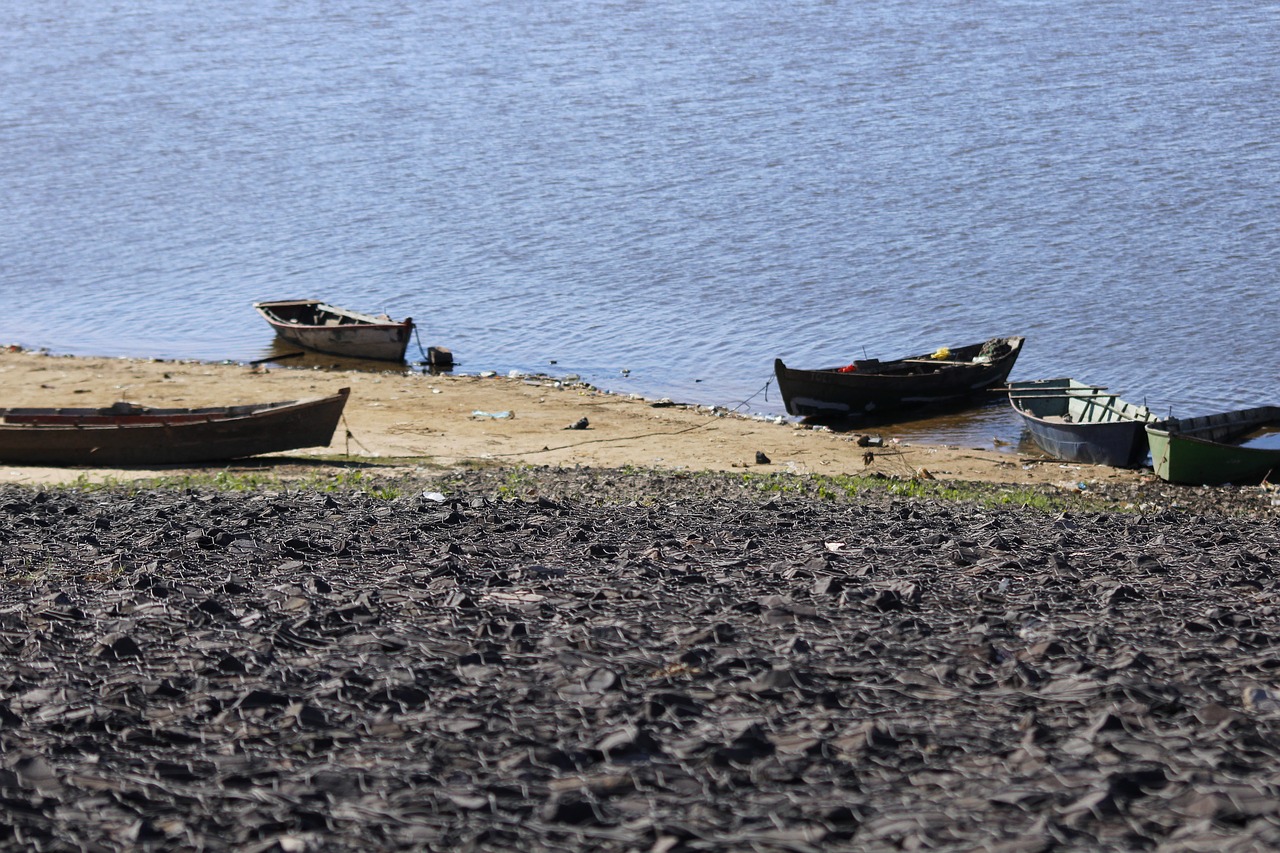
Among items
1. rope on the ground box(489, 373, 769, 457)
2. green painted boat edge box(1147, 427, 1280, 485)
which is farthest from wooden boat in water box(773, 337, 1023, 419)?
green painted boat edge box(1147, 427, 1280, 485)

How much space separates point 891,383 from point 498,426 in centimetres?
694

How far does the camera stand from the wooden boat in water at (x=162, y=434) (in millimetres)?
16859

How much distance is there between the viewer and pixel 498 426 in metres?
20.8

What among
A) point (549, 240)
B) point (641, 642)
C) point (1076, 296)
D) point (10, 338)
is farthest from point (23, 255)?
point (641, 642)

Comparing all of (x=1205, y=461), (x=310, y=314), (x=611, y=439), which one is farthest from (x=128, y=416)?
(x=1205, y=461)

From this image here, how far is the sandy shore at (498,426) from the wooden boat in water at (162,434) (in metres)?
0.30

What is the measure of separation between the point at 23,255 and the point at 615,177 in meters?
19.1

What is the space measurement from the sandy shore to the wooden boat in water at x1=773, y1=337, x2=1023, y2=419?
0.73 meters

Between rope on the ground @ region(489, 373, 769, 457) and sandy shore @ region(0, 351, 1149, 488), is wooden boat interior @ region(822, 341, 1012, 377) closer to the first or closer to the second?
sandy shore @ region(0, 351, 1149, 488)

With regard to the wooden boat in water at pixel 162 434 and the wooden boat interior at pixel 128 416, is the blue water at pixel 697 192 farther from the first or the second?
the wooden boat interior at pixel 128 416

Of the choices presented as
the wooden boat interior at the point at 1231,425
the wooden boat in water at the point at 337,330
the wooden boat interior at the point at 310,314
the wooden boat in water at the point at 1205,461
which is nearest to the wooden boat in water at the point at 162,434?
the wooden boat in water at the point at 337,330

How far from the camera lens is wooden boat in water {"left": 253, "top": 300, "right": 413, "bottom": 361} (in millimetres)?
26562

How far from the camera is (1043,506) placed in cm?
1412

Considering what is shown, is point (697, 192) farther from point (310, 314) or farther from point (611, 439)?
point (611, 439)
